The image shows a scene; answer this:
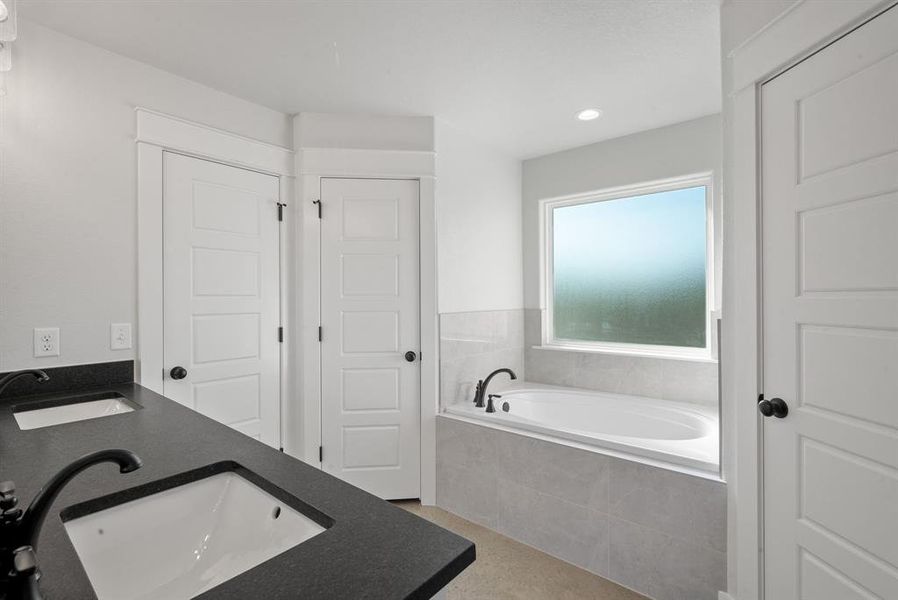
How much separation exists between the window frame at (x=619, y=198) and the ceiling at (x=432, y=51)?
1.53 feet

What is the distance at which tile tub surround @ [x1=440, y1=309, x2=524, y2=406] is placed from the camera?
9.79 feet

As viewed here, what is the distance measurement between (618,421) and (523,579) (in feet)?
4.22

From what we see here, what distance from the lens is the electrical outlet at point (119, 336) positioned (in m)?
2.08

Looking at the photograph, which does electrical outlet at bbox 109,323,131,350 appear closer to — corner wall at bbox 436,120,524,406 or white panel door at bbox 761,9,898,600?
corner wall at bbox 436,120,524,406

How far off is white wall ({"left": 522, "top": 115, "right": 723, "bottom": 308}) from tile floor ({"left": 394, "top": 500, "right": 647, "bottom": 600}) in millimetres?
1761

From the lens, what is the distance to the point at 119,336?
6.88ft

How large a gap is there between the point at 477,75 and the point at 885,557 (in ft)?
7.92

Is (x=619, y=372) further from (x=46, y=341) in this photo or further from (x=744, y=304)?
(x=46, y=341)

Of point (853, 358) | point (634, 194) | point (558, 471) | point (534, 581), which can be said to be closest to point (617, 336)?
point (634, 194)

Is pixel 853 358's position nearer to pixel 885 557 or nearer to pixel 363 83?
pixel 885 557

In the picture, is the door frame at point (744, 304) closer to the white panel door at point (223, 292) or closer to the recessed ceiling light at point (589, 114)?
the recessed ceiling light at point (589, 114)

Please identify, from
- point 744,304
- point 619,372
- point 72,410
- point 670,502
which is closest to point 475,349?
point 619,372

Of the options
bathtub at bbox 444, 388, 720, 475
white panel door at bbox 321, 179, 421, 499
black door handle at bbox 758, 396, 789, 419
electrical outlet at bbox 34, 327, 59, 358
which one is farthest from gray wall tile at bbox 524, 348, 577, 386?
electrical outlet at bbox 34, 327, 59, 358

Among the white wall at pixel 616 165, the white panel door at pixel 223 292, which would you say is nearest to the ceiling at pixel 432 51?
the white wall at pixel 616 165
